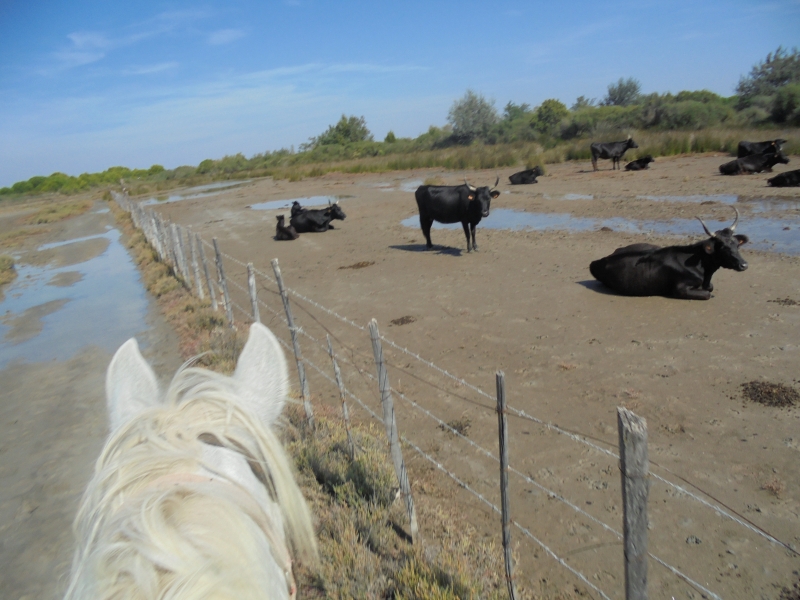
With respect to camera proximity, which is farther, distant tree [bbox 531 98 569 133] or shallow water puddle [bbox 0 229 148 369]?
distant tree [bbox 531 98 569 133]

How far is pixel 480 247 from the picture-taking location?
13008 mm

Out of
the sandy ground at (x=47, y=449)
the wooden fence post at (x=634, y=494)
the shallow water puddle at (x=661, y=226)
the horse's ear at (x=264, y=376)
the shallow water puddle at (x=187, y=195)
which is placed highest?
the horse's ear at (x=264, y=376)

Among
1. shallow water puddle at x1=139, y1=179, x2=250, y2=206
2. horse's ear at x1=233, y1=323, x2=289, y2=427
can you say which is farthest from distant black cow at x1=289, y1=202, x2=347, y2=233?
shallow water puddle at x1=139, y1=179, x2=250, y2=206

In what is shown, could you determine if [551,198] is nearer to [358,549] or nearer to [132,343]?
[358,549]

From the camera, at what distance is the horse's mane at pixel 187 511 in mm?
984

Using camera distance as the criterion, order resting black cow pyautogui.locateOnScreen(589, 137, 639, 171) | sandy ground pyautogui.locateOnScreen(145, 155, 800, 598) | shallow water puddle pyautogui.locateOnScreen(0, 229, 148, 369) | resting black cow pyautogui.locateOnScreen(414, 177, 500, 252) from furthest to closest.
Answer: resting black cow pyautogui.locateOnScreen(589, 137, 639, 171), resting black cow pyautogui.locateOnScreen(414, 177, 500, 252), shallow water puddle pyautogui.locateOnScreen(0, 229, 148, 369), sandy ground pyautogui.locateOnScreen(145, 155, 800, 598)

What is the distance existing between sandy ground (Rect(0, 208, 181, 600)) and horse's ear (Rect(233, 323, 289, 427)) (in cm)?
71

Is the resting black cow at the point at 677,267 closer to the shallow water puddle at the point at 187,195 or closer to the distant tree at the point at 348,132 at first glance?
the shallow water puddle at the point at 187,195

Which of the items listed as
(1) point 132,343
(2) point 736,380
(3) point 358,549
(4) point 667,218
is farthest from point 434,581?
(4) point 667,218

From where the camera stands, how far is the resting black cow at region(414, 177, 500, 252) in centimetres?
1248

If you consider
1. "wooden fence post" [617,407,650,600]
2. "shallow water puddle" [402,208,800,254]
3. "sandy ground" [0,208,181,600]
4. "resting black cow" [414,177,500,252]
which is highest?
"wooden fence post" [617,407,650,600]

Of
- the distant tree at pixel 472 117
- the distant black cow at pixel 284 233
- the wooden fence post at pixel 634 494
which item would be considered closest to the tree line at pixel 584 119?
the distant tree at pixel 472 117

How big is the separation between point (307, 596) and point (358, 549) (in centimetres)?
39

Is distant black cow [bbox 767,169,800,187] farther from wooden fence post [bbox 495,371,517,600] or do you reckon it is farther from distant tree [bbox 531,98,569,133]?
distant tree [bbox 531,98,569,133]
